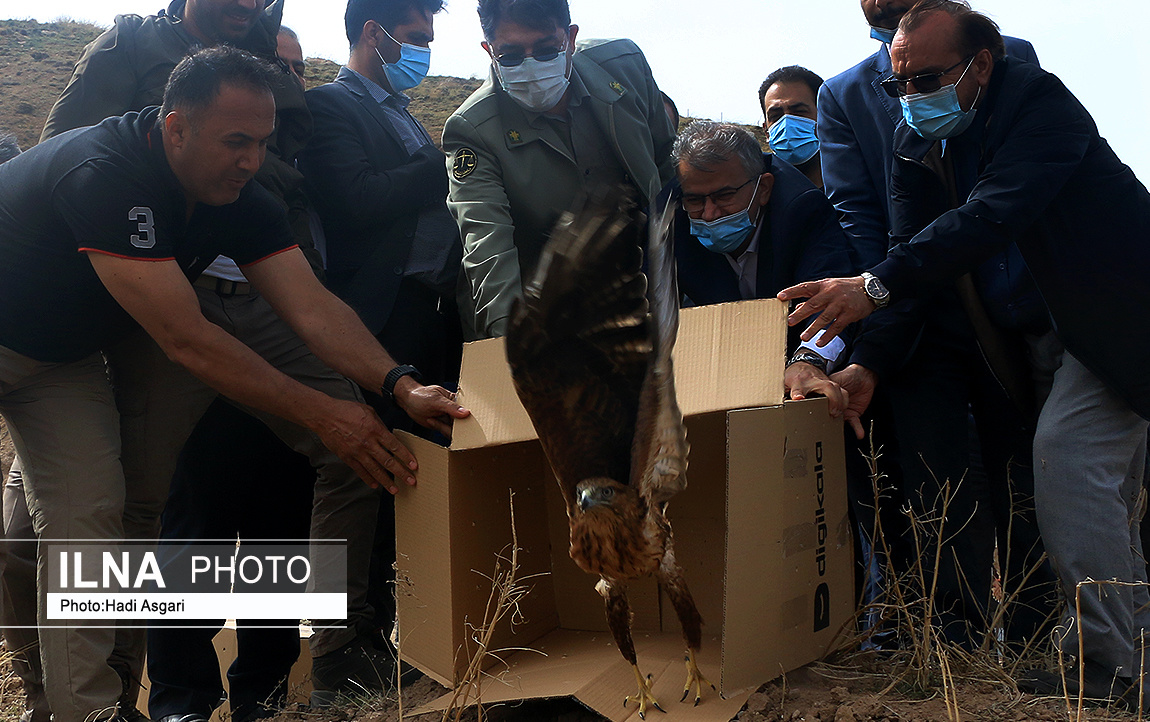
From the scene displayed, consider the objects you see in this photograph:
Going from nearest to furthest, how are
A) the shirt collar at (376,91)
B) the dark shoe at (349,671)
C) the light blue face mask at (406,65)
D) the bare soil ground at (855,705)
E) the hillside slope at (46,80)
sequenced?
the bare soil ground at (855,705) < the dark shoe at (349,671) < the shirt collar at (376,91) < the light blue face mask at (406,65) < the hillside slope at (46,80)

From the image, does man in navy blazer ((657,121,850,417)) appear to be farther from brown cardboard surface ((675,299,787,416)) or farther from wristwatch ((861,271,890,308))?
brown cardboard surface ((675,299,787,416))

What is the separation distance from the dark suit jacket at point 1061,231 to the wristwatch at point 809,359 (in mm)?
350

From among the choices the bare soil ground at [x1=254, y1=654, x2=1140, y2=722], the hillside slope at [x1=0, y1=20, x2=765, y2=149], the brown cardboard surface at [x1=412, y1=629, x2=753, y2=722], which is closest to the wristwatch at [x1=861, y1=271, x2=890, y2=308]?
the bare soil ground at [x1=254, y1=654, x2=1140, y2=722]

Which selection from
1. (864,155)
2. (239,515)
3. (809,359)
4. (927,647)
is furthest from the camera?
(239,515)

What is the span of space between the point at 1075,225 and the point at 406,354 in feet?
8.17

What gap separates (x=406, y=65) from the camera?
13.0ft

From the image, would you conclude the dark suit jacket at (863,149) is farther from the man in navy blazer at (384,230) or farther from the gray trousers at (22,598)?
the gray trousers at (22,598)

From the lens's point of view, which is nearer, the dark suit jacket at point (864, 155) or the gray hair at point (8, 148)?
the dark suit jacket at point (864, 155)

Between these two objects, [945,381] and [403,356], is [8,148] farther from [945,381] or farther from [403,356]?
[945,381]

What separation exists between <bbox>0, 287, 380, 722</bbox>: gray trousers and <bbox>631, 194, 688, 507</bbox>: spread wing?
1.33 meters

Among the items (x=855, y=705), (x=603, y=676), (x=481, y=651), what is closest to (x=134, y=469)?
(x=481, y=651)

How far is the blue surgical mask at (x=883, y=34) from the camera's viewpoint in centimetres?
355

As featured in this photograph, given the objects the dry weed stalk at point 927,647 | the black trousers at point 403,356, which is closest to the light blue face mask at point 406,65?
the black trousers at point 403,356

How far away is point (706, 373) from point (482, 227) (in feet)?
3.70
